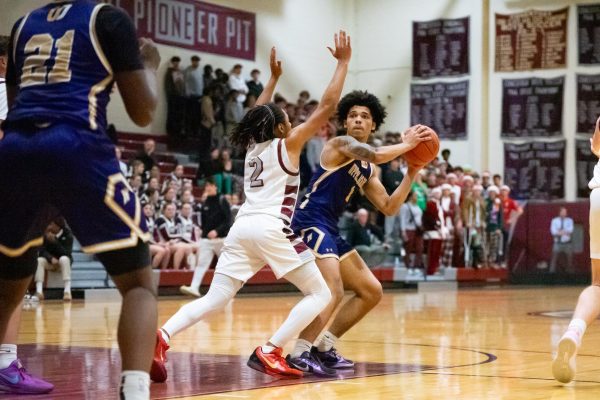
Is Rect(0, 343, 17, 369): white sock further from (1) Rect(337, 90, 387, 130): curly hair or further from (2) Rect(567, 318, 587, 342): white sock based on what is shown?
(2) Rect(567, 318, 587, 342): white sock

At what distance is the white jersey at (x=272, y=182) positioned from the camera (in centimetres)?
646

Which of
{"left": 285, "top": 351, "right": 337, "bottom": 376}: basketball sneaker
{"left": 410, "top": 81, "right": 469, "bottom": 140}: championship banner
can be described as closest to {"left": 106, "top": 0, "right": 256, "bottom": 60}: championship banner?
{"left": 410, "top": 81, "right": 469, "bottom": 140}: championship banner

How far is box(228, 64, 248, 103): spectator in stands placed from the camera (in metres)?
23.0

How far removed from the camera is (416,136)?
6.73m

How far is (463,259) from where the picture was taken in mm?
22859

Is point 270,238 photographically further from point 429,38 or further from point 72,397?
point 429,38

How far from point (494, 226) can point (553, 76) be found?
5291mm

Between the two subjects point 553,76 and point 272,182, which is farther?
point 553,76

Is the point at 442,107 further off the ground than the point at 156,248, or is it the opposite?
the point at 442,107

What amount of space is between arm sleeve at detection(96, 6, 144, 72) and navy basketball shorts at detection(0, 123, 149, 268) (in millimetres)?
294

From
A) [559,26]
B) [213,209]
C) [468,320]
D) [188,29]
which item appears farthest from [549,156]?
[468,320]

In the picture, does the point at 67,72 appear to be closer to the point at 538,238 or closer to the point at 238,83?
the point at 238,83

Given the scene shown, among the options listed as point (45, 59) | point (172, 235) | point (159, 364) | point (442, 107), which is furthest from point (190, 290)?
point (442, 107)

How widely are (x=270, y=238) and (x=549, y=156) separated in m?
21.0
